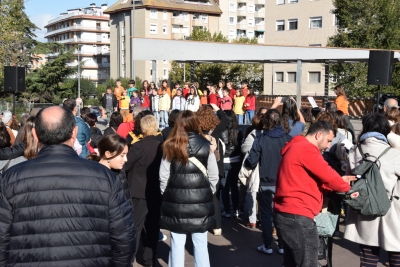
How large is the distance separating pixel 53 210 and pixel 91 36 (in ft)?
413

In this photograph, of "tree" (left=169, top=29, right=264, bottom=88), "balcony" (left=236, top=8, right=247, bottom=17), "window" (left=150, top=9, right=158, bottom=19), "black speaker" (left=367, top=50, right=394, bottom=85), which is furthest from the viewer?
"balcony" (left=236, top=8, right=247, bottom=17)

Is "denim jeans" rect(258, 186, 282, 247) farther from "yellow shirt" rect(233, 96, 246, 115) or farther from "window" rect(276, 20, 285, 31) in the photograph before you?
"window" rect(276, 20, 285, 31)

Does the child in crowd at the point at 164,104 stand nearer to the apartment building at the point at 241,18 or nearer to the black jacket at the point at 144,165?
the black jacket at the point at 144,165

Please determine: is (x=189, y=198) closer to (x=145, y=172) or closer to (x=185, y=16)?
(x=145, y=172)

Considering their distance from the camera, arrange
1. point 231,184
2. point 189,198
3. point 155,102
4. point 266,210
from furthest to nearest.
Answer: point 155,102
point 231,184
point 266,210
point 189,198

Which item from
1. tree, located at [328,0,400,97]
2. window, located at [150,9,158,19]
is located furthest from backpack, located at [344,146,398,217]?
window, located at [150,9,158,19]

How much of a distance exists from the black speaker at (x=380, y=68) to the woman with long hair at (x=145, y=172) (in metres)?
7.77

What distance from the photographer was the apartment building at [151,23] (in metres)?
80.9

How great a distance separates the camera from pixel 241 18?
95.8 meters

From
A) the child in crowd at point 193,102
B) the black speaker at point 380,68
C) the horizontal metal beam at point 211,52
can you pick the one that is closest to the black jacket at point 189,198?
the black speaker at point 380,68

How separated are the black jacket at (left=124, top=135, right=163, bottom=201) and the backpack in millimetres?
2406

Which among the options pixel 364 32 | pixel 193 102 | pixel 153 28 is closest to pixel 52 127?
pixel 193 102

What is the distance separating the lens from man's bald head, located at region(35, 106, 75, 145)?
3062 millimetres

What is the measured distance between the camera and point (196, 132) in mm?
5531
